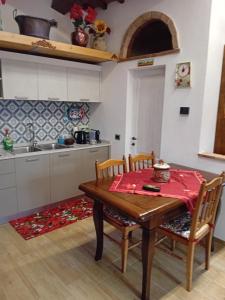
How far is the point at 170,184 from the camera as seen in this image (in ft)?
6.73

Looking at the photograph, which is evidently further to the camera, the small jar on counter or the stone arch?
the stone arch

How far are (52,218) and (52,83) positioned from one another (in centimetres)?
184

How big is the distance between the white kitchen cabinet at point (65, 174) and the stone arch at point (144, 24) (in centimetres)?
164

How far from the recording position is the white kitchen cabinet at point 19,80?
2.82m

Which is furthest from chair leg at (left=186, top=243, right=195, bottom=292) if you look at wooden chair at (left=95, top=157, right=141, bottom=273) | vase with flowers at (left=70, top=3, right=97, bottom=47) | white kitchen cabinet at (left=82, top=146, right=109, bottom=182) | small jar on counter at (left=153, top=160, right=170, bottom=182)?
vase with flowers at (left=70, top=3, right=97, bottom=47)

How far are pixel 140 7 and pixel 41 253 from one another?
3183 millimetres

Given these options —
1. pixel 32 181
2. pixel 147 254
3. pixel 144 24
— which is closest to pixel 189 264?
pixel 147 254

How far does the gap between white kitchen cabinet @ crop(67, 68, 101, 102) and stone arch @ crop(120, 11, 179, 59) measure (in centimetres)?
60

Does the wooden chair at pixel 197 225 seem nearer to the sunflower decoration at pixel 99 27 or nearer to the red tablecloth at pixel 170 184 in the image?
the red tablecloth at pixel 170 184

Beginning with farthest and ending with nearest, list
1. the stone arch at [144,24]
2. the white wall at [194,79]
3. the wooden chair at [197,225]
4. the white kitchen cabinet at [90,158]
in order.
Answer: the white kitchen cabinet at [90,158], the stone arch at [144,24], the white wall at [194,79], the wooden chair at [197,225]

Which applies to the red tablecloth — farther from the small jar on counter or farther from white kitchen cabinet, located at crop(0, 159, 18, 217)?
white kitchen cabinet, located at crop(0, 159, 18, 217)

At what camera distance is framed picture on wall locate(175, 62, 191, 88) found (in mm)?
2598

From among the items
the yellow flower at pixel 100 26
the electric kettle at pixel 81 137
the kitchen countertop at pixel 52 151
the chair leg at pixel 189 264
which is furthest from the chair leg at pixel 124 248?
the yellow flower at pixel 100 26

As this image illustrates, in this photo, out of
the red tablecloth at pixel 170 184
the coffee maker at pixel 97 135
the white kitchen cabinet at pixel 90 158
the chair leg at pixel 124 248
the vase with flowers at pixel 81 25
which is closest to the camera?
the red tablecloth at pixel 170 184
